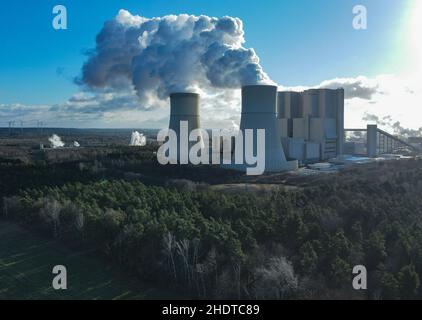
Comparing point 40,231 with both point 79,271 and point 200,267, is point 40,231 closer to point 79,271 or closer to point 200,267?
point 79,271

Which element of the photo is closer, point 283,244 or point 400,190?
point 283,244

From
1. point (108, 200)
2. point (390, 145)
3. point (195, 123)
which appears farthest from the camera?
point (390, 145)

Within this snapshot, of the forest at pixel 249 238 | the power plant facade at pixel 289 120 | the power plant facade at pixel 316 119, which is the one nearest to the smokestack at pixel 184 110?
the power plant facade at pixel 289 120

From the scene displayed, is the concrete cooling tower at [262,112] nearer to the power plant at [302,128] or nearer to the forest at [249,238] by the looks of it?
the power plant at [302,128]

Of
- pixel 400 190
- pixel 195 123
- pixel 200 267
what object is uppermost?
pixel 195 123

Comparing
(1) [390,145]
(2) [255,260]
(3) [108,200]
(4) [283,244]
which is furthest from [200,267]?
(1) [390,145]

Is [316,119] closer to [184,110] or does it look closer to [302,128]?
[302,128]

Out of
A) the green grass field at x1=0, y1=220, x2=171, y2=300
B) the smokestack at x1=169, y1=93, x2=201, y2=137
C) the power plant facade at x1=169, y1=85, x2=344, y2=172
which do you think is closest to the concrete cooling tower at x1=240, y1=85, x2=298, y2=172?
the power plant facade at x1=169, y1=85, x2=344, y2=172

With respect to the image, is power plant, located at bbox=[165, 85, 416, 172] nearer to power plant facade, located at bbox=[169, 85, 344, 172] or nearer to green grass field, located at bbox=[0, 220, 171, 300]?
power plant facade, located at bbox=[169, 85, 344, 172]
